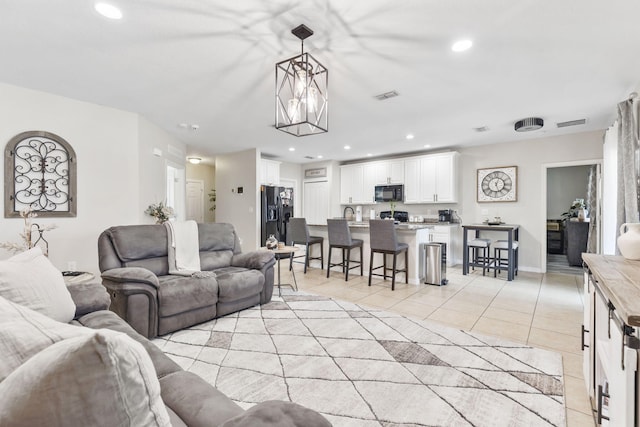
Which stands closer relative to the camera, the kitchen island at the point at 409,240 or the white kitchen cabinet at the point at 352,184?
the kitchen island at the point at 409,240

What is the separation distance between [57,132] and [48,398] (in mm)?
4502

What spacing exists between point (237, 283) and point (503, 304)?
10.3 ft

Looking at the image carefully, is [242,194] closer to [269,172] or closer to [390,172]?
[269,172]

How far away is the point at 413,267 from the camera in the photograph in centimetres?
456

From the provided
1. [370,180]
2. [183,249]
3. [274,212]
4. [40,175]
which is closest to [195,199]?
[274,212]

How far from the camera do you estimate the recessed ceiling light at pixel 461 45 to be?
2.41 meters

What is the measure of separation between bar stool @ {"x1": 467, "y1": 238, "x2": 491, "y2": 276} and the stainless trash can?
1.04 metres

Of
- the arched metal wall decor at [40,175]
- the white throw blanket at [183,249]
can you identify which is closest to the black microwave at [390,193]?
the white throw blanket at [183,249]

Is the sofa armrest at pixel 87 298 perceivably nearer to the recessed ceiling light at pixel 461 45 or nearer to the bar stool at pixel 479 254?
the recessed ceiling light at pixel 461 45

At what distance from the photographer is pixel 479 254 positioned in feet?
19.8

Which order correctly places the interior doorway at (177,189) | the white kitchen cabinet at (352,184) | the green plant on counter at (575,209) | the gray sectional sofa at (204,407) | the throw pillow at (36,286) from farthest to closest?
1. the white kitchen cabinet at (352,184)
2. the green plant on counter at (575,209)
3. the interior doorway at (177,189)
4. the throw pillow at (36,286)
5. the gray sectional sofa at (204,407)

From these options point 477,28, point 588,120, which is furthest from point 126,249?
point 588,120

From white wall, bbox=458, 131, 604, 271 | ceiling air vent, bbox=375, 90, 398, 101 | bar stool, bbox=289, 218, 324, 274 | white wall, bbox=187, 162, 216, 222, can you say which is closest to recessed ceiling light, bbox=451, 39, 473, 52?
ceiling air vent, bbox=375, 90, 398, 101

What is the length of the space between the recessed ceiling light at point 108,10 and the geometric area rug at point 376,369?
2.53 meters
